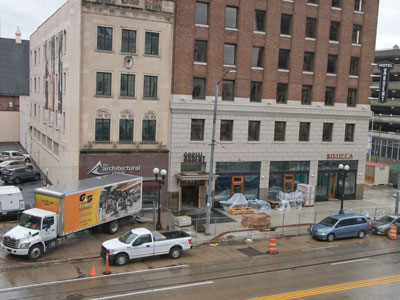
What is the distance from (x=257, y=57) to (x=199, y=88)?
6604mm

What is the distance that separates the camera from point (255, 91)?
1554 inches

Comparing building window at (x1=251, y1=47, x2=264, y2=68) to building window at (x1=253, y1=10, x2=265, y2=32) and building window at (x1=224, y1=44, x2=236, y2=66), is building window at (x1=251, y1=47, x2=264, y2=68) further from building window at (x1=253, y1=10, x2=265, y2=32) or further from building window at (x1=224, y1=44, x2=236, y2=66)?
building window at (x1=224, y1=44, x2=236, y2=66)

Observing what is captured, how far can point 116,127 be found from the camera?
3459cm

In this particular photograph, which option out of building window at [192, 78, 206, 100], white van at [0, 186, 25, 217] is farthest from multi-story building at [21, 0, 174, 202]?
white van at [0, 186, 25, 217]

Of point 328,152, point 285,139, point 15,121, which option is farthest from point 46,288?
point 15,121

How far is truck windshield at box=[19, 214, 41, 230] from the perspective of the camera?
947 inches

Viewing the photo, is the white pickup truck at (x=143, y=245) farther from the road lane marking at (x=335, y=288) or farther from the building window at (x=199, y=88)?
the building window at (x=199, y=88)

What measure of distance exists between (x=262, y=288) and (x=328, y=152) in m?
25.3

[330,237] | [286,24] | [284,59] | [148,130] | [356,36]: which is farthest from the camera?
[356,36]

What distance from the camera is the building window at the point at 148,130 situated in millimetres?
35719

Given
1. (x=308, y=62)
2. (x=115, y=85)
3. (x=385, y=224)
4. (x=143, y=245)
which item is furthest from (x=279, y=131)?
(x=143, y=245)

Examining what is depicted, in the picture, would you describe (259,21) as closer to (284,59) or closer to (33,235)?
(284,59)

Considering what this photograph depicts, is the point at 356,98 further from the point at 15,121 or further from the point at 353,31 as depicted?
the point at 15,121

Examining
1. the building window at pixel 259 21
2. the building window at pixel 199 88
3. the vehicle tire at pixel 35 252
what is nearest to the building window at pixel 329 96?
the building window at pixel 259 21
